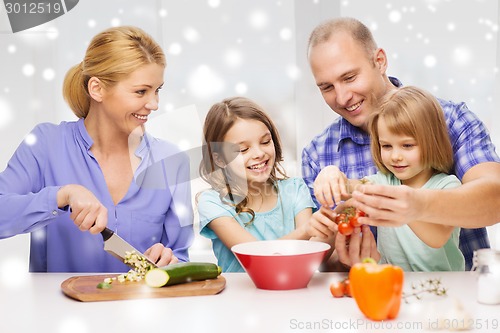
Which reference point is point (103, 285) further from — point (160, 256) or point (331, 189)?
point (331, 189)

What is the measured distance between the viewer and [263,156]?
69.8 inches

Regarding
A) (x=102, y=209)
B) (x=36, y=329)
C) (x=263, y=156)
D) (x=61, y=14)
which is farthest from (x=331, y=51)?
(x=61, y=14)

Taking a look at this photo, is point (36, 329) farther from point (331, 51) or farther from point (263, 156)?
point (331, 51)

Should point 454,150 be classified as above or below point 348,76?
below

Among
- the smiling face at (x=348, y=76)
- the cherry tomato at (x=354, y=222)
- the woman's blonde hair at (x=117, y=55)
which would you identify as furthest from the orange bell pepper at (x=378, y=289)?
the woman's blonde hair at (x=117, y=55)

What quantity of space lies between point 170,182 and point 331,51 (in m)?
0.63

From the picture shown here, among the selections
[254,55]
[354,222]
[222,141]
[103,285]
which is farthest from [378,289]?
[254,55]

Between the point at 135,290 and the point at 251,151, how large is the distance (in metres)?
0.62

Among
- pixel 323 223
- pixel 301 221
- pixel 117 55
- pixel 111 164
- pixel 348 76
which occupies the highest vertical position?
pixel 117 55

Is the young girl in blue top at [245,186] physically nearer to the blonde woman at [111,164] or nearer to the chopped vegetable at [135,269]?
the blonde woman at [111,164]

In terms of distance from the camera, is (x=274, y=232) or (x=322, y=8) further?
(x=322, y=8)

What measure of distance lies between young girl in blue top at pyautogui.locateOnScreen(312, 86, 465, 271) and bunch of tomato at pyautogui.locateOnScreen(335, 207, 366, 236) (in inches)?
8.6

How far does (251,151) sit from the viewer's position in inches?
70.2

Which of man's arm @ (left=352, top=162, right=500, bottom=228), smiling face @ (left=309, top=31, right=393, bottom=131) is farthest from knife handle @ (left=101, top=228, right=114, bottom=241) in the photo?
smiling face @ (left=309, top=31, right=393, bottom=131)
